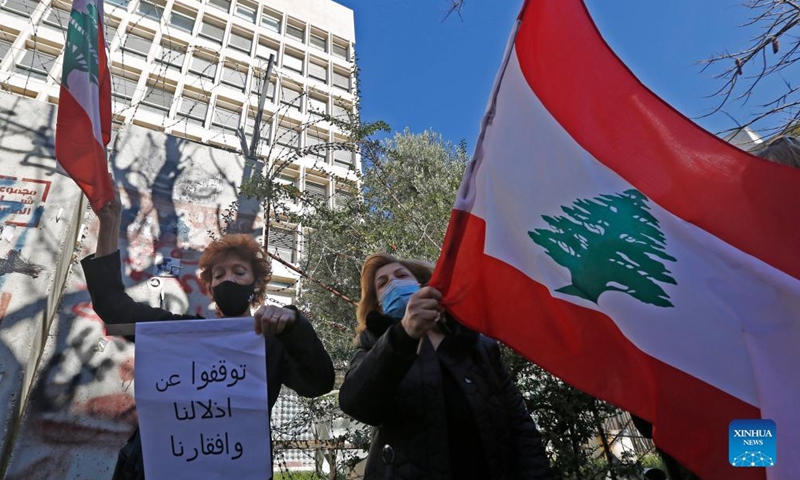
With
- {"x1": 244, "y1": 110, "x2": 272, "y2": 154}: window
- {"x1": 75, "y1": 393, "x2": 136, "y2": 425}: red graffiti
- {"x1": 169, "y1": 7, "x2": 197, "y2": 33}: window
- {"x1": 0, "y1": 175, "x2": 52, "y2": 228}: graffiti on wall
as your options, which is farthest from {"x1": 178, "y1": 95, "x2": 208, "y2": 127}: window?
{"x1": 75, "y1": 393, "x2": 136, "y2": 425}: red graffiti

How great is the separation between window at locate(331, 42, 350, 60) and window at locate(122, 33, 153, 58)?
9.90 m

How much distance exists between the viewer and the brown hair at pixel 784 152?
1528mm

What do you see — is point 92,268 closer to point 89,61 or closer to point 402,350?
point 89,61

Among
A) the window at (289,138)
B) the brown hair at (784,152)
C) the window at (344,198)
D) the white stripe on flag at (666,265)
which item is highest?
the window at (289,138)

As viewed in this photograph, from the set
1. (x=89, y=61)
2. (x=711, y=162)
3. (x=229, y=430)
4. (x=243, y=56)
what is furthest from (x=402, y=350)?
(x=243, y=56)

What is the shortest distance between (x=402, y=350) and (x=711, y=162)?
3.57ft

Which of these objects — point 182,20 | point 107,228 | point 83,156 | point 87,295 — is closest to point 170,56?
point 87,295

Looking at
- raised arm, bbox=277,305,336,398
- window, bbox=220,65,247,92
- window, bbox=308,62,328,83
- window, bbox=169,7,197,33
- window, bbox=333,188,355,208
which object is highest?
window, bbox=169,7,197,33

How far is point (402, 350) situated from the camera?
138 centimetres

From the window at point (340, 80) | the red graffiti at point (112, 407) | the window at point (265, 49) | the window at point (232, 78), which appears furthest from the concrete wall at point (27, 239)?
the window at point (340, 80)

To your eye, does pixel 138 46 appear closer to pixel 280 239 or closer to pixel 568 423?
pixel 280 239

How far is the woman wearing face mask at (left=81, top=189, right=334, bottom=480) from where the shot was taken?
1688 millimetres

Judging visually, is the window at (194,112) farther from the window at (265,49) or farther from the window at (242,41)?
the window at (265,49)

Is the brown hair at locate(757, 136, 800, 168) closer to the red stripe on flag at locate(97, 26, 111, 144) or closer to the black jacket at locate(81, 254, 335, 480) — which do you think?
the black jacket at locate(81, 254, 335, 480)
